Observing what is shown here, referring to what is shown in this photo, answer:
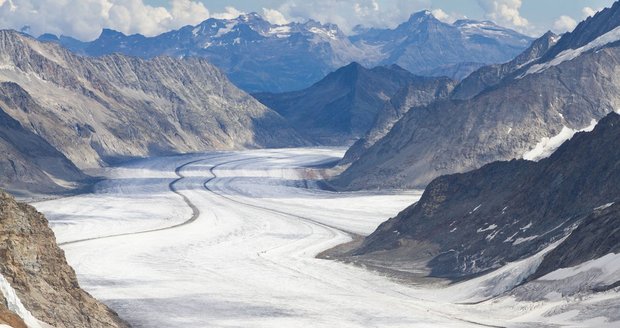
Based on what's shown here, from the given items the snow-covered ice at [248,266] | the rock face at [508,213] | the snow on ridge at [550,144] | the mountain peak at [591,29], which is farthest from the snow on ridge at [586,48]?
the rock face at [508,213]

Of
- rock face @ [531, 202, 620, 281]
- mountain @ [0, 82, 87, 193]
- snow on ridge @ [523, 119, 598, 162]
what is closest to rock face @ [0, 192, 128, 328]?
rock face @ [531, 202, 620, 281]

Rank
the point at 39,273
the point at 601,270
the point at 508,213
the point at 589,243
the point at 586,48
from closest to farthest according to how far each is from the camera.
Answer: the point at 39,273
the point at 601,270
the point at 589,243
the point at 508,213
the point at 586,48

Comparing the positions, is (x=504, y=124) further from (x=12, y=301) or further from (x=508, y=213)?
(x=12, y=301)

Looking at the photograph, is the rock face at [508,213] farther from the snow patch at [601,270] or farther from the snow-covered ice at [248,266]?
the snow-covered ice at [248,266]

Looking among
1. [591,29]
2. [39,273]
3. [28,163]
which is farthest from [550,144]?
[39,273]

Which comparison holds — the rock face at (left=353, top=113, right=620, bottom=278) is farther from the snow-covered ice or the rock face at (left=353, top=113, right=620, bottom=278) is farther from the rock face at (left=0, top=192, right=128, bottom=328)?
the rock face at (left=0, top=192, right=128, bottom=328)
